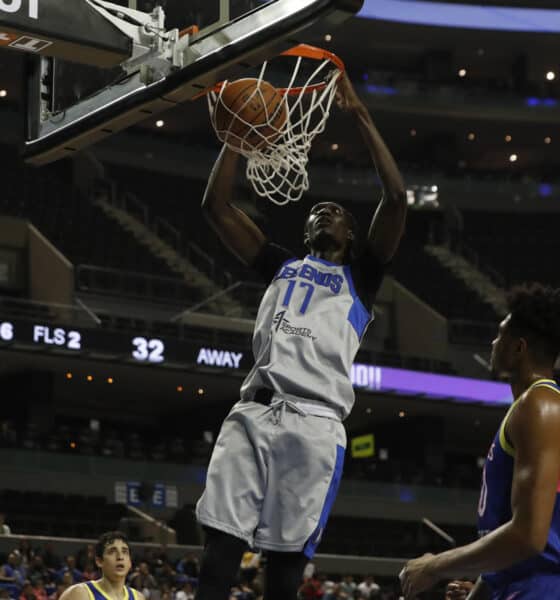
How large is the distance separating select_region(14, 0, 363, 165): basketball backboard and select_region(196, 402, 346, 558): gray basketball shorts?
58.6 inches

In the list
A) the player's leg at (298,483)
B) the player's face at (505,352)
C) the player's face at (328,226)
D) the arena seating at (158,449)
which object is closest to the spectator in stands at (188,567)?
the arena seating at (158,449)

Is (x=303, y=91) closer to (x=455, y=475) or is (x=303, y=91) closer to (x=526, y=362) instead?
(x=526, y=362)

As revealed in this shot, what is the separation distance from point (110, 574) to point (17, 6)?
11.5 feet

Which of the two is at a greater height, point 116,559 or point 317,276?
point 317,276

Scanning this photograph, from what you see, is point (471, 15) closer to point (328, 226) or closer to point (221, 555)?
point (328, 226)

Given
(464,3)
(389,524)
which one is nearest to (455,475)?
(389,524)

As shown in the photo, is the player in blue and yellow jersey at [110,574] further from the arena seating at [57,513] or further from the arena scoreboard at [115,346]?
the arena scoreboard at [115,346]

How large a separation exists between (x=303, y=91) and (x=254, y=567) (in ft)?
39.9

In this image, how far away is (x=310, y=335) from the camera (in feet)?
14.1

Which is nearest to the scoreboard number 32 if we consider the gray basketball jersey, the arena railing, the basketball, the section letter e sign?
the arena railing

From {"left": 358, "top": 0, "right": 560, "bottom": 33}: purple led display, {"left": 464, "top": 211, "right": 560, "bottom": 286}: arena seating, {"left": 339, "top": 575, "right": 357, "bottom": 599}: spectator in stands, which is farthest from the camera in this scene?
{"left": 464, "top": 211, "right": 560, "bottom": 286}: arena seating

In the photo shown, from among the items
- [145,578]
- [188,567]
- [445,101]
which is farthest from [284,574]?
[445,101]

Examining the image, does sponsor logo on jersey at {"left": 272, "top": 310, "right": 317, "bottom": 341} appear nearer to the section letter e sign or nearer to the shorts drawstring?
the shorts drawstring

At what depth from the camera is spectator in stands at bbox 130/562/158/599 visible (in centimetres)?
1484
